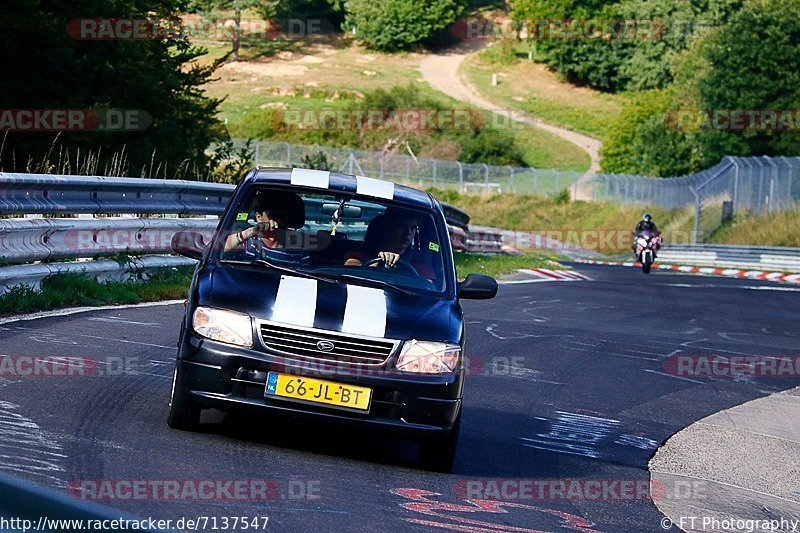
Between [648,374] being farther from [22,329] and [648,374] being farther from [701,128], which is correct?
[701,128]

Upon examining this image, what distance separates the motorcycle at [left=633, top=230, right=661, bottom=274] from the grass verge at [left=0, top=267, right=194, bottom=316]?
1987 centimetres

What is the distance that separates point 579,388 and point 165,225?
575 centimetres

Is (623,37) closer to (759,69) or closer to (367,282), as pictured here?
(759,69)

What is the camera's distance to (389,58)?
11106 centimetres

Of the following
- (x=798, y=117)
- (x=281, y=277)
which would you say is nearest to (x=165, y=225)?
(x=281, y=277)

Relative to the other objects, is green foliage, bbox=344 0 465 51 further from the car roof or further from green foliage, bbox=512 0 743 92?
the car roof

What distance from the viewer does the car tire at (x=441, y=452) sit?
282 inches

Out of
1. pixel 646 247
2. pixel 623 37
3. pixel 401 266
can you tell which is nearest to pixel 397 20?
pixel 623 37

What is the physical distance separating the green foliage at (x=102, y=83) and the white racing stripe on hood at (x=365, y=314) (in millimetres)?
11107

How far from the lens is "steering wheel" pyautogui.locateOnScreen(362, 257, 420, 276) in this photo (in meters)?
7.95

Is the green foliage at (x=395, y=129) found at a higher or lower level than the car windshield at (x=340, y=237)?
lower

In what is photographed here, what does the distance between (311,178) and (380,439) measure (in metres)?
1.64

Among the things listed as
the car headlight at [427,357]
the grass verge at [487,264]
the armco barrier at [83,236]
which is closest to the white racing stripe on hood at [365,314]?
the car headlight at [427,357]

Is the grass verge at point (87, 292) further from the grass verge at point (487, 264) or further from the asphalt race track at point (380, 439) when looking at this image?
the grass verge at point (487, 264)
